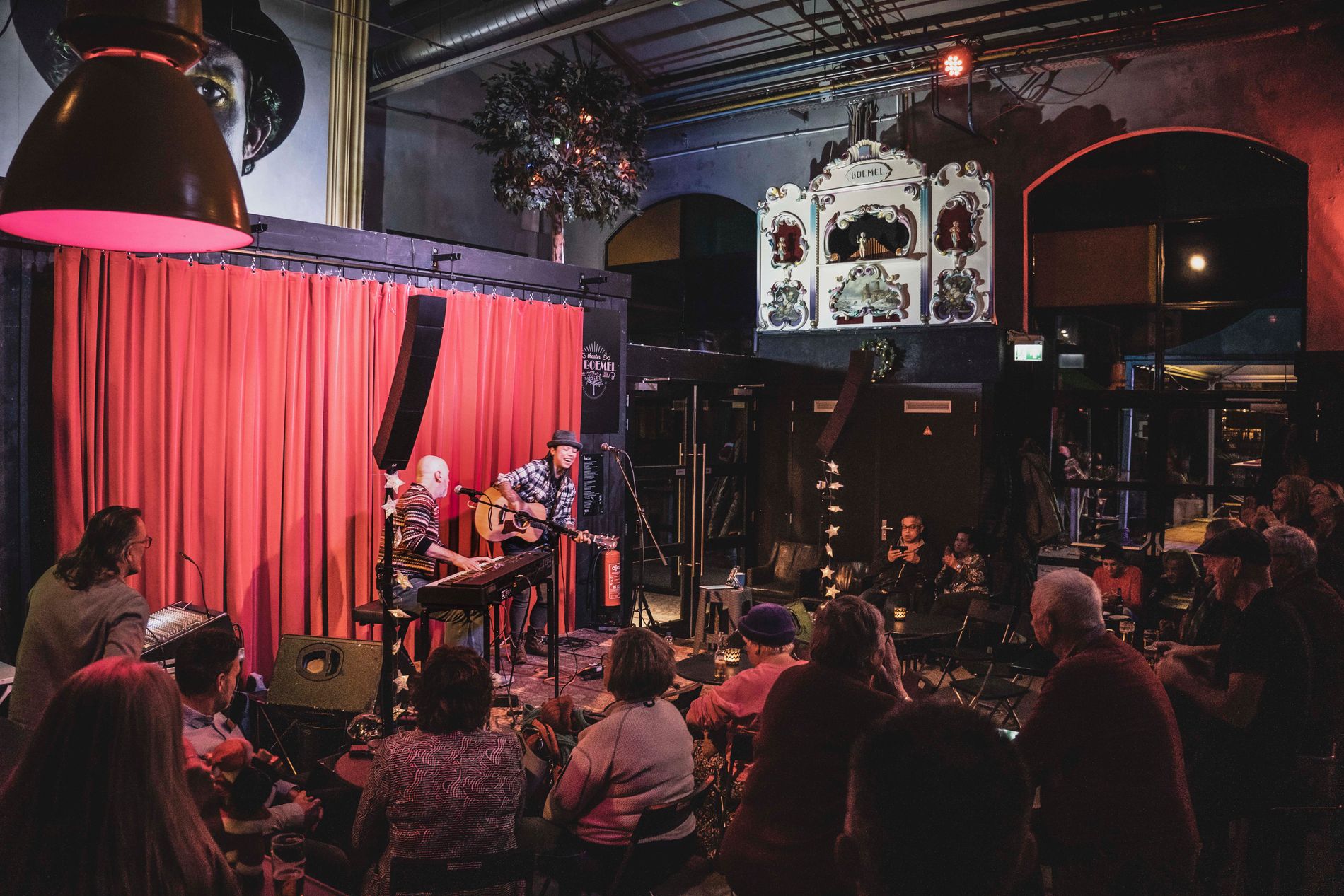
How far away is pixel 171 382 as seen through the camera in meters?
5.66

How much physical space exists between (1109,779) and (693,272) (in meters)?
9.26

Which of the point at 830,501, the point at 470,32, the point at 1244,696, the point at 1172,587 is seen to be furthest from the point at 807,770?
the point at 470,32

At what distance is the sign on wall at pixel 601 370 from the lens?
26.9 ft

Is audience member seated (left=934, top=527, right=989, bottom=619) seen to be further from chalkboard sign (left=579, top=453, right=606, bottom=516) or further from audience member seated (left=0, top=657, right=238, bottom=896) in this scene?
audience member seated (left=0, top=657, right=238, bottom=896)

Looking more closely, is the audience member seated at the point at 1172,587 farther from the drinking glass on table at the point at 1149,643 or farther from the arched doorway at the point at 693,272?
the arched doorway at the point at 693,272

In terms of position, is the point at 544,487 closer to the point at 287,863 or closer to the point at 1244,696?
the point at 287,863

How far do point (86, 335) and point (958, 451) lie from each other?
7.24 metres

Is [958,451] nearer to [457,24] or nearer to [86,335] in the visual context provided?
[457,24]

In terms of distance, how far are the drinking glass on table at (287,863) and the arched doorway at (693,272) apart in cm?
862

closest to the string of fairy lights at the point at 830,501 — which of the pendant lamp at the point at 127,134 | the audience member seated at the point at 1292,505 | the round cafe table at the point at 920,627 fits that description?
the round cafe table at the point at 920,627

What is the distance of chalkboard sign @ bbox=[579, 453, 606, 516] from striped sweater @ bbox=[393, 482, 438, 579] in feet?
6.38

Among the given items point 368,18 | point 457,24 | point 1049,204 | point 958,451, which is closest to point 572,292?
point 457,24

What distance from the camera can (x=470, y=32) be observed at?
8117mm

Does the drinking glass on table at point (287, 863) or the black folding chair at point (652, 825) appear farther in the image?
the black folding chair at point (652, 825)
